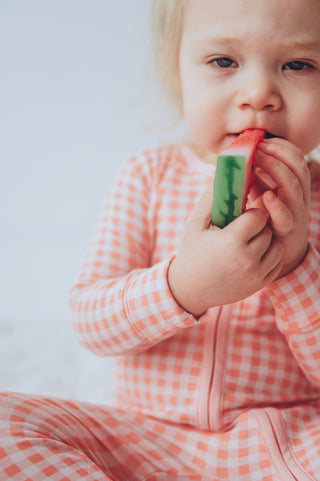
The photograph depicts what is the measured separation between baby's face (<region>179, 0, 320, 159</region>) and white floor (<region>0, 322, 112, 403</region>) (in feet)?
2.08

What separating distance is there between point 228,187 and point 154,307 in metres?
0.22

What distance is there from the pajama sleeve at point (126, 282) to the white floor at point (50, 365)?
33cm

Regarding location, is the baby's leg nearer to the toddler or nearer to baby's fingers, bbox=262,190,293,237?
the toddler

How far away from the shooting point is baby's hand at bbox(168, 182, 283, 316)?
28.0 inches

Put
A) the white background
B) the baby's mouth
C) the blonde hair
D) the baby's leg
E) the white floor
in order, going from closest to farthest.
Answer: the baby's leg
the baby's mouth
the blonde hair
the white floor
the white background

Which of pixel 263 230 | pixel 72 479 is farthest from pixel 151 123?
pixel 72 479

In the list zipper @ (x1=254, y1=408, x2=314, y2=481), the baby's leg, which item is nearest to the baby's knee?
the baby's leg

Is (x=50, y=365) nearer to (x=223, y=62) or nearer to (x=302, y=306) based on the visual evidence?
Answer: (x=302, y=306)

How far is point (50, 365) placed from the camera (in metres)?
1.29

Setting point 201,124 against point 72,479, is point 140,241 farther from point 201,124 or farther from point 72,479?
point 72,479

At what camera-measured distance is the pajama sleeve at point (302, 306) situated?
0.83 metres

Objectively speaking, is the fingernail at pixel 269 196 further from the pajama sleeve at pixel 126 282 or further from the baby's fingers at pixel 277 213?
the pajama sleeve at pixel 126 282

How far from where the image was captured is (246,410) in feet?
2.87

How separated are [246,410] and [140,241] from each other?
33 centimetres
